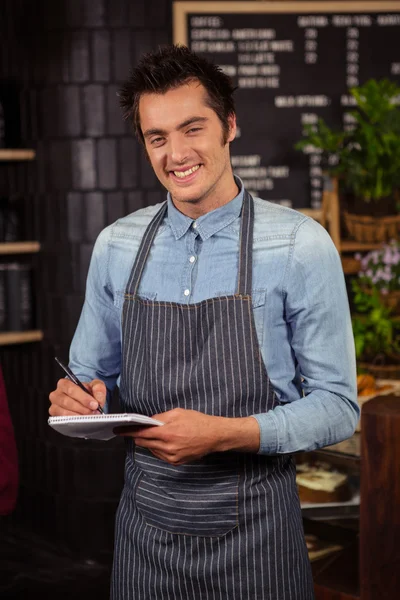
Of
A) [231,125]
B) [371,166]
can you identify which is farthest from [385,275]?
[231,125]

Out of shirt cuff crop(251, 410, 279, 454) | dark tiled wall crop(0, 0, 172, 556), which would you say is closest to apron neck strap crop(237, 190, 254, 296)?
shirt cuff crop(251, 410, 279, 454)

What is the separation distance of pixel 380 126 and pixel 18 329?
190 cm

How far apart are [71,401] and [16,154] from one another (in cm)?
236

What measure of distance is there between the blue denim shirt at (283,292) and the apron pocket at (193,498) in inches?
5.7

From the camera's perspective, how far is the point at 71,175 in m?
3.72

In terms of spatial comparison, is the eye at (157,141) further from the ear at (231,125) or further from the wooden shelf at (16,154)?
the wooden shelf at (16,154)

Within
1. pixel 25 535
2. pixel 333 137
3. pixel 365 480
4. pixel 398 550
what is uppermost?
pixel 333 137

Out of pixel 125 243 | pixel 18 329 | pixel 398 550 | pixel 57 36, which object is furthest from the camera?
pixel 18 329

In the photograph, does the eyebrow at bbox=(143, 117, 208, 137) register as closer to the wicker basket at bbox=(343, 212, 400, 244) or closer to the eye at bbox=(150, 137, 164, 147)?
the eye at bbox=(150, 137, 164, 147)

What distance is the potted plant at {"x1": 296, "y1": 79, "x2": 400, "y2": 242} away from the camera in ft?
11.1

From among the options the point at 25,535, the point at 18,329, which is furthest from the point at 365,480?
the point at 25,535

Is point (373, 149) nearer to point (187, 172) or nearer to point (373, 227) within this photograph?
point (373, 227)

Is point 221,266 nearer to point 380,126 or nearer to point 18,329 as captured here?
point 380,126

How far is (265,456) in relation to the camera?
1663 mm
